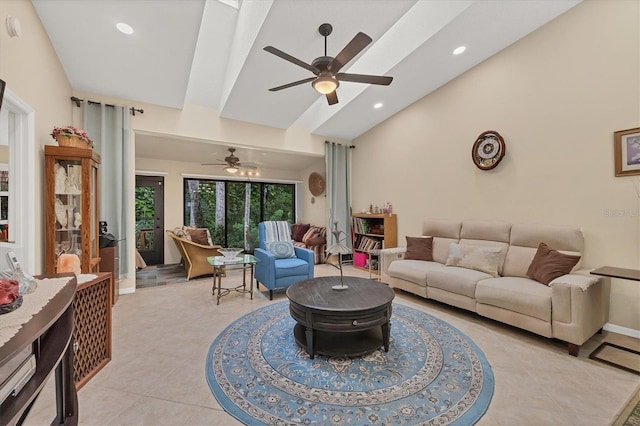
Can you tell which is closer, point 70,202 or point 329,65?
point 329,65

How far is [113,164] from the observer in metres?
3.66

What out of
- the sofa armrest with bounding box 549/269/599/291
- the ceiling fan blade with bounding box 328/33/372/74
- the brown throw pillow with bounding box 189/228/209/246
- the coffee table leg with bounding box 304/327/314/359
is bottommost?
the coffee table leg with bounding box 304/327/314/359

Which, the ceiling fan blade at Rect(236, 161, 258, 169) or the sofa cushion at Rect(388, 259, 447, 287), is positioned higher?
the ceiling fan blade at Rect(236, 161, 258, 169)

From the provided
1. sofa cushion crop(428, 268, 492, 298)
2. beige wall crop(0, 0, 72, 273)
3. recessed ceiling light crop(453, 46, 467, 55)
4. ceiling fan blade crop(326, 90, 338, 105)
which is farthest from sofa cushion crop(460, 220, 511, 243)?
beige wall crop(0, 0, 72, 273)

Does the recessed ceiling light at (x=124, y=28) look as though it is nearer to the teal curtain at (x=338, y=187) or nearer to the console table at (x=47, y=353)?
the console table at (x=47, y=353)

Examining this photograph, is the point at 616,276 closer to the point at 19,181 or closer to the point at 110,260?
the point at 19,181

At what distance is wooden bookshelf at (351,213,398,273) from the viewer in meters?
4.94

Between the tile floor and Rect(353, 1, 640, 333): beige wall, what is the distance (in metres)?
1.14

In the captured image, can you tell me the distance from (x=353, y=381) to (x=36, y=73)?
3.72 m

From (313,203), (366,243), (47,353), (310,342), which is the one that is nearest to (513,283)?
(310,342)

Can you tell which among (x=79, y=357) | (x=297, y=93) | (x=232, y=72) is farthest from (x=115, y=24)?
(x=79, y=357)

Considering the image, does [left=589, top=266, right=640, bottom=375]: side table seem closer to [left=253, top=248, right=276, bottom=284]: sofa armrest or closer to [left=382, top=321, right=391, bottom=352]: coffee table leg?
[left=382, top=321, right=391, bottom=352]: coffee table leg

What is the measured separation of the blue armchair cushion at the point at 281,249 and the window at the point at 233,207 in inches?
126

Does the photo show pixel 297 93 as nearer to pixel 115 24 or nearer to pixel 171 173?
pixel 115 24
